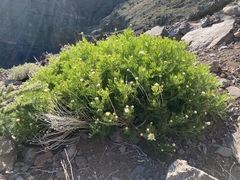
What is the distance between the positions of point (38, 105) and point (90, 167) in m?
0.80

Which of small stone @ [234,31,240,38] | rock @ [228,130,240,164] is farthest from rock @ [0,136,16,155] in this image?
small stone @ [234,31,240,38]

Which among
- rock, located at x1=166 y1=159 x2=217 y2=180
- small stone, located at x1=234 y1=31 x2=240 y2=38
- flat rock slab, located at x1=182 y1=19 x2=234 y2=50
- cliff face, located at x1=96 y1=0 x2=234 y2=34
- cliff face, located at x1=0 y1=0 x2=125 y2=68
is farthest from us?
cliff face, located at x1=0 y1=0 x2=125 y2=68

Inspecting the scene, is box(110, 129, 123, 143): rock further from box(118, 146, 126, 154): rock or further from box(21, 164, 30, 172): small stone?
box(21, 164, 30, 172): small stone

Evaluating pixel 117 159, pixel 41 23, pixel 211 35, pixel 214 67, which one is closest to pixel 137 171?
pixel 117 159

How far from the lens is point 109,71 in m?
3.49

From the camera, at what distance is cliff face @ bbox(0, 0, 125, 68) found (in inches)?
2290

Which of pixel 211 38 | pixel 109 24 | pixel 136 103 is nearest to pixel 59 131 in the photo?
pixel 136 103

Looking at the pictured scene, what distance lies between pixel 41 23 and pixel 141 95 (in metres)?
63.2

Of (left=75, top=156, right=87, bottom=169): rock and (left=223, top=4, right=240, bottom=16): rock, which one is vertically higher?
(left=75, top=156, right=87, bottom=169): rock

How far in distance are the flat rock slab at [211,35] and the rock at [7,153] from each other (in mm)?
A: 4297

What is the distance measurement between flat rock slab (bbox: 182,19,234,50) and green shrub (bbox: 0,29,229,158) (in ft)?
10.0

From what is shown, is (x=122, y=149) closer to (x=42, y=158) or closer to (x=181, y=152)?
(x=181, y=152)

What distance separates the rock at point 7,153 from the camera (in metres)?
3.35

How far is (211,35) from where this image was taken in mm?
6961
